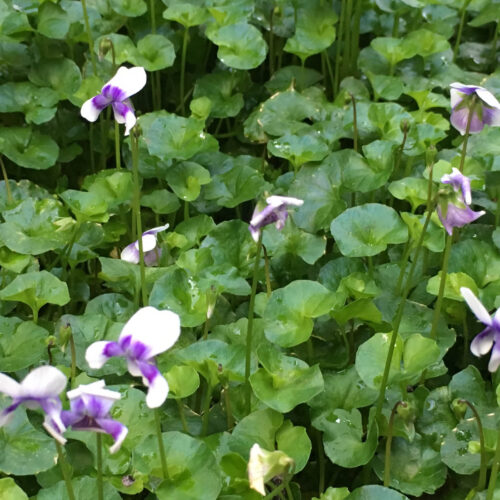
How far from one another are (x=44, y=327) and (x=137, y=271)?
184 millimetres

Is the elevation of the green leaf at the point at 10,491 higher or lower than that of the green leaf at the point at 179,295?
lower

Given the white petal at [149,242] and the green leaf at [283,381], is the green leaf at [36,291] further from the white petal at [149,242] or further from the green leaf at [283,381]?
the green leaf at [283,381]

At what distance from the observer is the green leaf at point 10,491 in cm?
99

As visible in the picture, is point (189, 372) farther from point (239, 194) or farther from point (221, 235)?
point (239, 194)

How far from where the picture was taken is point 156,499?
106 cm

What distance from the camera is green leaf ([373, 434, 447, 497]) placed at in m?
1.08

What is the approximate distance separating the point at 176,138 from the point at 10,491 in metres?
0.80

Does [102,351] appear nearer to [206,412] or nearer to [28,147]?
[206,412]

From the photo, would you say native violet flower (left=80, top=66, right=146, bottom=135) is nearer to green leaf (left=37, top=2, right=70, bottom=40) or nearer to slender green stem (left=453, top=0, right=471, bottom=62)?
green leaf (left=37, top=2, right=70, bottom=40)

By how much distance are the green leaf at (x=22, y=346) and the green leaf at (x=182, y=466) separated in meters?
0.25

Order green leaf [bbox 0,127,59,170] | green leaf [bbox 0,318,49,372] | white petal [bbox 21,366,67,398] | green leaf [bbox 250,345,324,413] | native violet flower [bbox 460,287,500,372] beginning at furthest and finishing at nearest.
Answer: green leaf [bbox 0,127,59,170], green leaf [bbox 0,318,49,372], green leaf [bbox 250,345,324,413], native violet flower [bbox 460,287,500,372], white petal [bbox 21,366,67,398]

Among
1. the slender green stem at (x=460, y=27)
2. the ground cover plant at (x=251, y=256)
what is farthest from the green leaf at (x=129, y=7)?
the slender green stem at (x=460, y=27)

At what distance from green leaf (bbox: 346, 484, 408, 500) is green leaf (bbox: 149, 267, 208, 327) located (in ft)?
1.20

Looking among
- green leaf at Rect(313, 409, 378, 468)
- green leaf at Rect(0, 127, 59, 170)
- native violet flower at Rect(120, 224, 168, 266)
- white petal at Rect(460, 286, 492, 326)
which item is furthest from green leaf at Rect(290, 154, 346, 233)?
white petal at Rect(460, 286, 492, 326)
